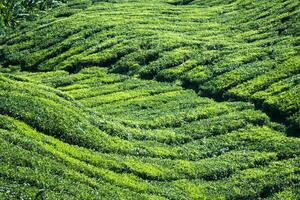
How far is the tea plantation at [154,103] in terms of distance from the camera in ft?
114

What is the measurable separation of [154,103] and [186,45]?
1843cm

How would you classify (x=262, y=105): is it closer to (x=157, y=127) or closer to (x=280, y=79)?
(x=280, y=79)

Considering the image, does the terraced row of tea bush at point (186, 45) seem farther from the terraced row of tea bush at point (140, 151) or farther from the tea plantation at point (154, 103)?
Result: the terraced row of tea bush at point (140, 151)

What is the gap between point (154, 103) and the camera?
54.9m

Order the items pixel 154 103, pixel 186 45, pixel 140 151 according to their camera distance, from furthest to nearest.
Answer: pixel 186 45 < pixel 154 103 < pixel 140 151

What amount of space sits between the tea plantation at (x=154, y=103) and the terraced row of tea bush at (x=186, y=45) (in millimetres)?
178

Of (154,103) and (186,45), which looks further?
(186,45)

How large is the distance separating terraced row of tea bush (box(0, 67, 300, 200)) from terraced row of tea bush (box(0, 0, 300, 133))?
4.89 m

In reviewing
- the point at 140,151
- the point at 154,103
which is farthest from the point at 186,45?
the point at 140,151

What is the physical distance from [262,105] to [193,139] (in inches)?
393

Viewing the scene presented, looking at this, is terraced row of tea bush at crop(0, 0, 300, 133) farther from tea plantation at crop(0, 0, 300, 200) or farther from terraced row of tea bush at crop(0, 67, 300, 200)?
terraced row of tea bush at crop(0, 67, 300, 200)

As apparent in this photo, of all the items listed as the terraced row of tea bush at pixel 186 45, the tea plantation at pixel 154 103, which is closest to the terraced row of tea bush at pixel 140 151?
the tea plantation at pixel 154 103

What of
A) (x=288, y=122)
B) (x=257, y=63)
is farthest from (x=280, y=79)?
(x=288, y=122)

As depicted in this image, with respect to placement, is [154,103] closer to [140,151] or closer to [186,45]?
[140,151]
